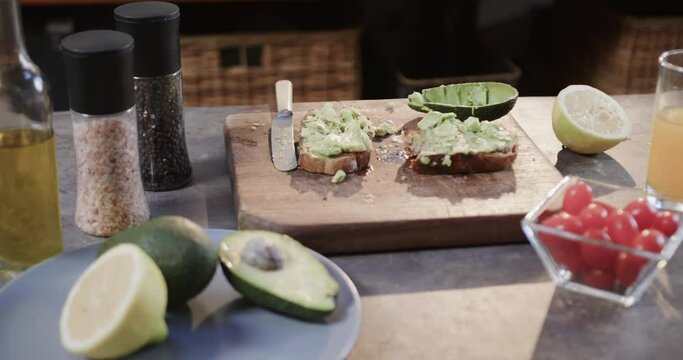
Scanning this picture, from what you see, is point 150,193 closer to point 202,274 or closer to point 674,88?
point 202,274

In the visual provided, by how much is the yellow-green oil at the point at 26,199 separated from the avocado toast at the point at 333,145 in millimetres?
385

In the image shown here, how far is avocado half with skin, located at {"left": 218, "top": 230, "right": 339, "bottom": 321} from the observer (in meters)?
1.05

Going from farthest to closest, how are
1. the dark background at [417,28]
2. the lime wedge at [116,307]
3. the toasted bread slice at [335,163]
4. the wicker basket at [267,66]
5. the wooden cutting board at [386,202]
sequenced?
the dark background at [417,28] → the wicker basket at [267,66] → the toasted bread slice at [335,163] → the wooden cutting board at [386,202] → the lime wedge at [116,307]

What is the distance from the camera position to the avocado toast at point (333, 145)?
4.62ft

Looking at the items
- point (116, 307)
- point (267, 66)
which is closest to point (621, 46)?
point (267, 66)

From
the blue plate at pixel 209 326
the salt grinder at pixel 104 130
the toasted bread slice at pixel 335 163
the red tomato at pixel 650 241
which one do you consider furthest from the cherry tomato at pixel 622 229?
the salt grinder at pixel 104 130

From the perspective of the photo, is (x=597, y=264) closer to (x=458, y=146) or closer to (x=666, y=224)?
(x=666, y=224)

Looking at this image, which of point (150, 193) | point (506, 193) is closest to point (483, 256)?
point (506, 193)

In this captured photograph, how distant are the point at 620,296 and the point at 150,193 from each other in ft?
2.32

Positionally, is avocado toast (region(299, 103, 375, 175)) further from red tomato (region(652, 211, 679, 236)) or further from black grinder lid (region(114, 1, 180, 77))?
red tomato (region(652, 211, 679, 236))

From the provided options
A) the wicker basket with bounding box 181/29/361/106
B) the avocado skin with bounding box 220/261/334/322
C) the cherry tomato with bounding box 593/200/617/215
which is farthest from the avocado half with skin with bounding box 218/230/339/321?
the wicker basket with bounding box 181/29/361/106

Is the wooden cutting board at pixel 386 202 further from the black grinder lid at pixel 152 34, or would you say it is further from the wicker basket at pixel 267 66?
the wicker basket at pixel 267 66

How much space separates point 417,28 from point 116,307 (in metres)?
2.48

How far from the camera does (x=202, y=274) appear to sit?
1.07 m
